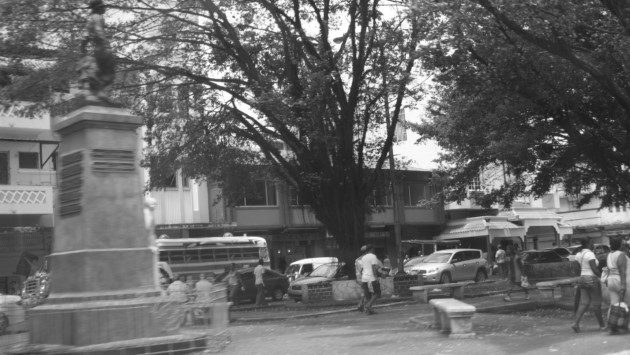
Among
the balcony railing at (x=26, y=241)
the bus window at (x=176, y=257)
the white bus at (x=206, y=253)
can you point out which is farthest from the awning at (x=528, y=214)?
the balcony railing at (x=26, y=241)

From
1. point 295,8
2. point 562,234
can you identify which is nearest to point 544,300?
point 295,8

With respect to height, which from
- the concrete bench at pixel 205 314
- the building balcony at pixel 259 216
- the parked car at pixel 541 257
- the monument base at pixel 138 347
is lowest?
the parked car at pixel 541 257

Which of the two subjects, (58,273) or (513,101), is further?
(513,101)

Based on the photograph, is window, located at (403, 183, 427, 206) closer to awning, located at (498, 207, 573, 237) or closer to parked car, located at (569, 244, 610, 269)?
awning, located at (498, 207, 573, 237)

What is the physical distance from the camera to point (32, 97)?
18422 mm

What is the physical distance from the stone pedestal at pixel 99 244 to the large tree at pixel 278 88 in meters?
9.78

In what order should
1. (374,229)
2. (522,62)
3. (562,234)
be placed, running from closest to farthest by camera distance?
1. (522,62)
2. (374,229)
3. (562,234)

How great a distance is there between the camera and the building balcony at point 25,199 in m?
27.7

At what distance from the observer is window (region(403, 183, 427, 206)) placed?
47.3 m

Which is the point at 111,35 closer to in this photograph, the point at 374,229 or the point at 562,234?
the point at 374,229

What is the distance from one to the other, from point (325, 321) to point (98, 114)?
325 inches

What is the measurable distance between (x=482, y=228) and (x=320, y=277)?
68.0 ft

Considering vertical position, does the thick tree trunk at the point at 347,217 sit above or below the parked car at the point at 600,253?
above

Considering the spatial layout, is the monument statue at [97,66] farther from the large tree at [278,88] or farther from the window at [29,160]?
the window at [29,160]
